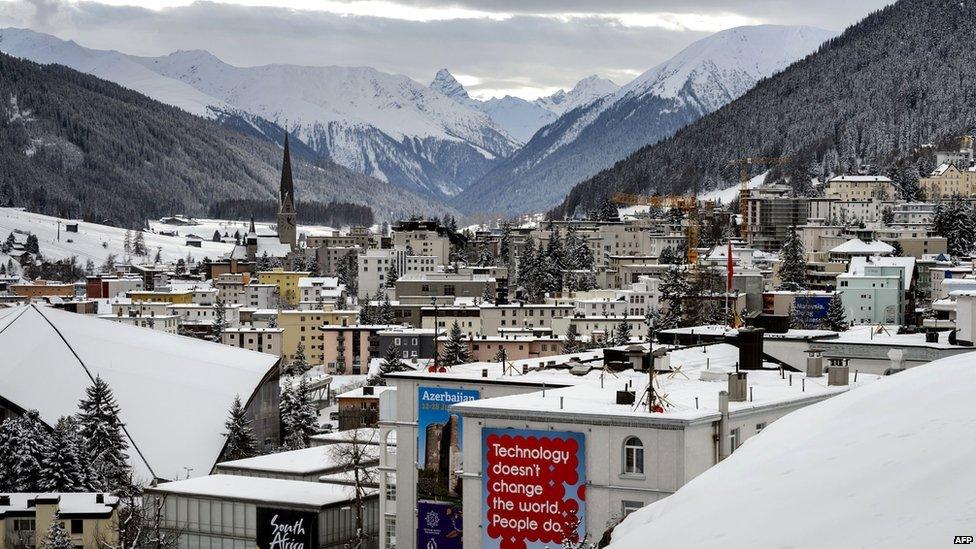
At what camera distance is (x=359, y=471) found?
4409 cm

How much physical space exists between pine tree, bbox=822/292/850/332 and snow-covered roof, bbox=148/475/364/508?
48274 mm

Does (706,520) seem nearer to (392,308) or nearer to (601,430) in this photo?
(601,430)

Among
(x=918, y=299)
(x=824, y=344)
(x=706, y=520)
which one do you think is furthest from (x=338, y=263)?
(x=706, y=520)

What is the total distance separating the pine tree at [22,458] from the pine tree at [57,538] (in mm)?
12103

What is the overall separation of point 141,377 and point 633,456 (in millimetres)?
54951

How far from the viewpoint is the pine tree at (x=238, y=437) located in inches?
2660

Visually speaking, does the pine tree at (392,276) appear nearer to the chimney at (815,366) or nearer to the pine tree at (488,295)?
the pine tree at (488,295)

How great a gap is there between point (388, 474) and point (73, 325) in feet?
175

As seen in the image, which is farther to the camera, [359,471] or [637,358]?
[359,471]

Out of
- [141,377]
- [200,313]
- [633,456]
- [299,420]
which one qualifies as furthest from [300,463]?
[200,313]

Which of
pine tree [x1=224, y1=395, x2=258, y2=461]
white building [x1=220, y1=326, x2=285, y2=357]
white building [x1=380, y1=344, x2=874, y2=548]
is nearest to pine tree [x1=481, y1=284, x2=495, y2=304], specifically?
white building [x1=220, y1=326, x2=285, y2=357]

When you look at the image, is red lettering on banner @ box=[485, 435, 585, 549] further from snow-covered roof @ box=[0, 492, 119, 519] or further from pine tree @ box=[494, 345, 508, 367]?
snow-covered roof @ box=[0, 492, 119, 519]

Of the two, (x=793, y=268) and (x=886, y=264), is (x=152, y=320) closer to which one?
(x=793, y=268)

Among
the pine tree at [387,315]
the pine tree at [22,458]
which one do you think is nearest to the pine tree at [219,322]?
the pine tree at [387,315]
